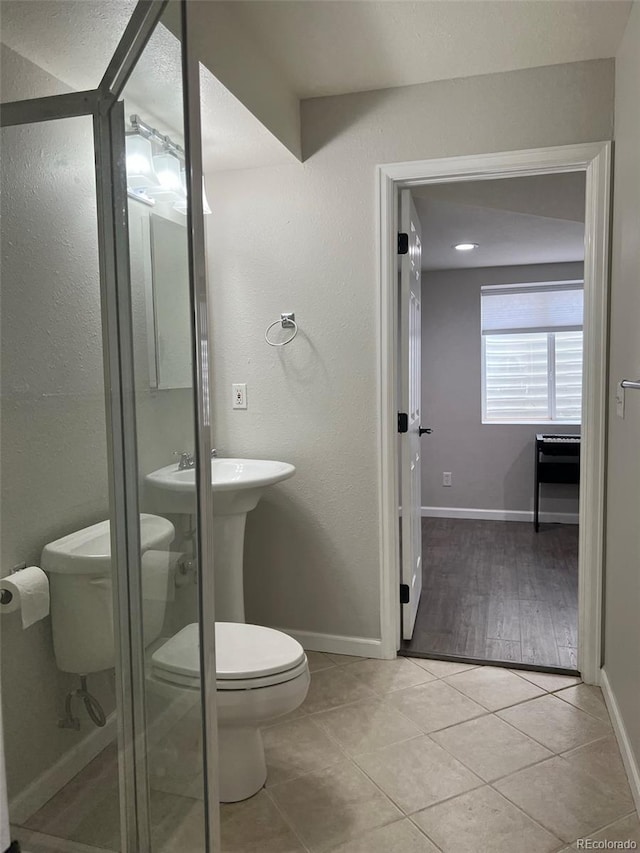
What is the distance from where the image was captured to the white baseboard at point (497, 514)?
17.0 feet

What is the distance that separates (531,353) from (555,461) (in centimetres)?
96

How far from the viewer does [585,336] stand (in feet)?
7.94

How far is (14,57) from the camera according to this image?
2.61ft

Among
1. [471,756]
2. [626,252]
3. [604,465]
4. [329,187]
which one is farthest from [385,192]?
[471,756]

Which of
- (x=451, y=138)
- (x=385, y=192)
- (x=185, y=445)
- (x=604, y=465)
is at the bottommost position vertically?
(x=604, y=465)

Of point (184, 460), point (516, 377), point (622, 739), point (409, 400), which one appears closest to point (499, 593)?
point (409, 400)

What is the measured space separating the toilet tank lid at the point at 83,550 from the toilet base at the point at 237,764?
1.03 meters

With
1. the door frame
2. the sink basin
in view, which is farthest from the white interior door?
the sink basin

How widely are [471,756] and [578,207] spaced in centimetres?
275

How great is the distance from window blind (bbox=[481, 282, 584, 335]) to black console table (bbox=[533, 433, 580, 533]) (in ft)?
3.11

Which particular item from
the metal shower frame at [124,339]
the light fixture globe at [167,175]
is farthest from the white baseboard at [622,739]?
the light fixture globe at [167,175]

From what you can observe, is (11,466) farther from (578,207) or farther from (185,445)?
(578,207)

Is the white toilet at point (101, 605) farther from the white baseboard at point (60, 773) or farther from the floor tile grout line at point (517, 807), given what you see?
the floor tile grout line at point (517, 807)

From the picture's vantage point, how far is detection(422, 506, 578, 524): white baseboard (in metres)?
5.19
